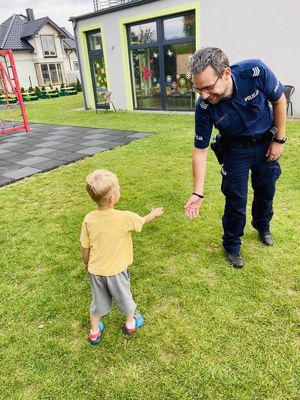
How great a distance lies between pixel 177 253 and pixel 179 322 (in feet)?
3.05

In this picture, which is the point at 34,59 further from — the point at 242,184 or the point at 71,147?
the point at 242,184

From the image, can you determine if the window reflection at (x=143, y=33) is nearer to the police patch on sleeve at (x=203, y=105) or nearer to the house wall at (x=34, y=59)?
the police patch on sleeve at (x=203, y=105)

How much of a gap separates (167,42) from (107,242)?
1086 centimetres

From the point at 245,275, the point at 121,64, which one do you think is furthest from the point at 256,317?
the point at 121,64

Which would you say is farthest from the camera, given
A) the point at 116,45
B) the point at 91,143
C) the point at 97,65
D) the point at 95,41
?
the point at 97,65

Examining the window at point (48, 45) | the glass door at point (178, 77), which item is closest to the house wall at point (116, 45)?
the glass door at point (178, 77)

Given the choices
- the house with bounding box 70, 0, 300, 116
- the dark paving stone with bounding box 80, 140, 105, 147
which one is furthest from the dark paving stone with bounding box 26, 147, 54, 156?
the house with bounding box 70, 0, 300, 116

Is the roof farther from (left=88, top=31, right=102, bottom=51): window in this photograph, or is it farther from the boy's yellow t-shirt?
the boy's yellow t-shirt

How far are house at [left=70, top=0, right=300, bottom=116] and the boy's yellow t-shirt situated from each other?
6.72 m

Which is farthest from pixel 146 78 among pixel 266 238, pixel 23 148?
pixel 266 238

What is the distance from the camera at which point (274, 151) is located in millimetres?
2676

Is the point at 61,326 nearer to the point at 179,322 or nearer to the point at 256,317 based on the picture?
the point at 179,322

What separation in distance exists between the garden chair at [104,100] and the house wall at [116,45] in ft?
0.66

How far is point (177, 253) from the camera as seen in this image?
3205 mm
